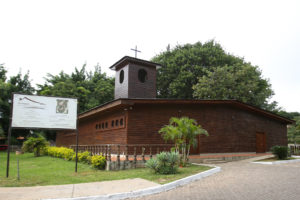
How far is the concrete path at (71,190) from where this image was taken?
640 centimetres

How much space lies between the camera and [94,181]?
8.52 meters

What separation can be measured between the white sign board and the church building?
3.18 metres

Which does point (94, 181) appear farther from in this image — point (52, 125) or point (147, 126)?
point (147, 126)

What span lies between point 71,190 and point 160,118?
8350 mm

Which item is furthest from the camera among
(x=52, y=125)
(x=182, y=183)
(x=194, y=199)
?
(x=52, y=125)

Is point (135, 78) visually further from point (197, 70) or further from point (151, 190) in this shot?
point (197, 70)

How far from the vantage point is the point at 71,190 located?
704 centimetres

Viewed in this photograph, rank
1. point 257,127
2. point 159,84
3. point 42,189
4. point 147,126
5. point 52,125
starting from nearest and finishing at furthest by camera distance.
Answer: point 42,189, point 52,125, point 147,126, point 257,127, point 159,84

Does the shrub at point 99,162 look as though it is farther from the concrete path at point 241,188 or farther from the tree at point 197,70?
the tree at point 197,70

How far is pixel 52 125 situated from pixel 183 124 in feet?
18.0

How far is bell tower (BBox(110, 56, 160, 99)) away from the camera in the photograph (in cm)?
1742

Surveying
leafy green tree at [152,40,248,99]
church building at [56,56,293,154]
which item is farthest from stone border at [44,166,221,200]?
leafy green tree at [152,40,248,99]

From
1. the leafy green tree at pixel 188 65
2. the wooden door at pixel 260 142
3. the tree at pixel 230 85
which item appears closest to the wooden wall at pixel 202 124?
the wooden door at pixel 260 142

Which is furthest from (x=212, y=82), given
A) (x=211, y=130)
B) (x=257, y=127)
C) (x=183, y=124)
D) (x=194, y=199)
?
(x=194, y=199)
